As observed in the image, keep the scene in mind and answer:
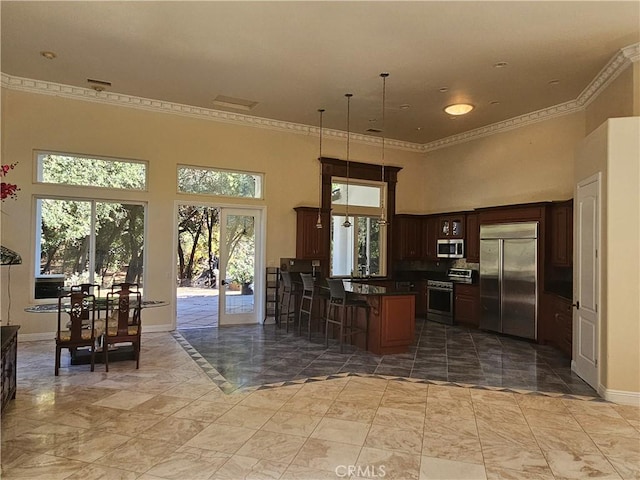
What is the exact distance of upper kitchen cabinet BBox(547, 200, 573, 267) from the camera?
6352 mm

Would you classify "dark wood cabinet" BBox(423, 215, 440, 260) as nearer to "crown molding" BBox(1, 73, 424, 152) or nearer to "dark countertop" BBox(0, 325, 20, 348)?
"crown molding" BBox(1, 73, 424, 152)

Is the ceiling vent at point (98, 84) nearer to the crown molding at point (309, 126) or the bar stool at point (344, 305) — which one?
the crown molding at point (309, 126)

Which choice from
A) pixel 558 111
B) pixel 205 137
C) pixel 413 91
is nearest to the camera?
pixel 413 91

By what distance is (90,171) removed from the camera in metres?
6.77

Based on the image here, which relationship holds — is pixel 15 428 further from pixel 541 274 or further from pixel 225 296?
pixel 541 274

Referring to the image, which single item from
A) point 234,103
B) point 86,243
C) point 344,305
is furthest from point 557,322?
point 86,243

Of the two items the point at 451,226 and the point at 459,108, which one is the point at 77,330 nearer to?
the point at 459,108

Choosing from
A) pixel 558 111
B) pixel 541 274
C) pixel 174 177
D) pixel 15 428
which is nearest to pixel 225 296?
pixel 174 177

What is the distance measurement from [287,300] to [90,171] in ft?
13.1

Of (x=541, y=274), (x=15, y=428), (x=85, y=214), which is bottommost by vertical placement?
(x=15, y=428)

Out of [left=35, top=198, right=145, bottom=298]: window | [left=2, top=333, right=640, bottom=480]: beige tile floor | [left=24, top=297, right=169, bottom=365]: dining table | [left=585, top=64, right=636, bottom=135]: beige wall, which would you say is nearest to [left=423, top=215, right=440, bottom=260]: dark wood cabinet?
[left=585, top=64, right=636, bottom=135]: beige wall

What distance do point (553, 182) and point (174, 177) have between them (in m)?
6.50

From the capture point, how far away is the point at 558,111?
23.1ft

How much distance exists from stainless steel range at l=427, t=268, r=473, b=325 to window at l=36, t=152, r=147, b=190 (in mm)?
5920
